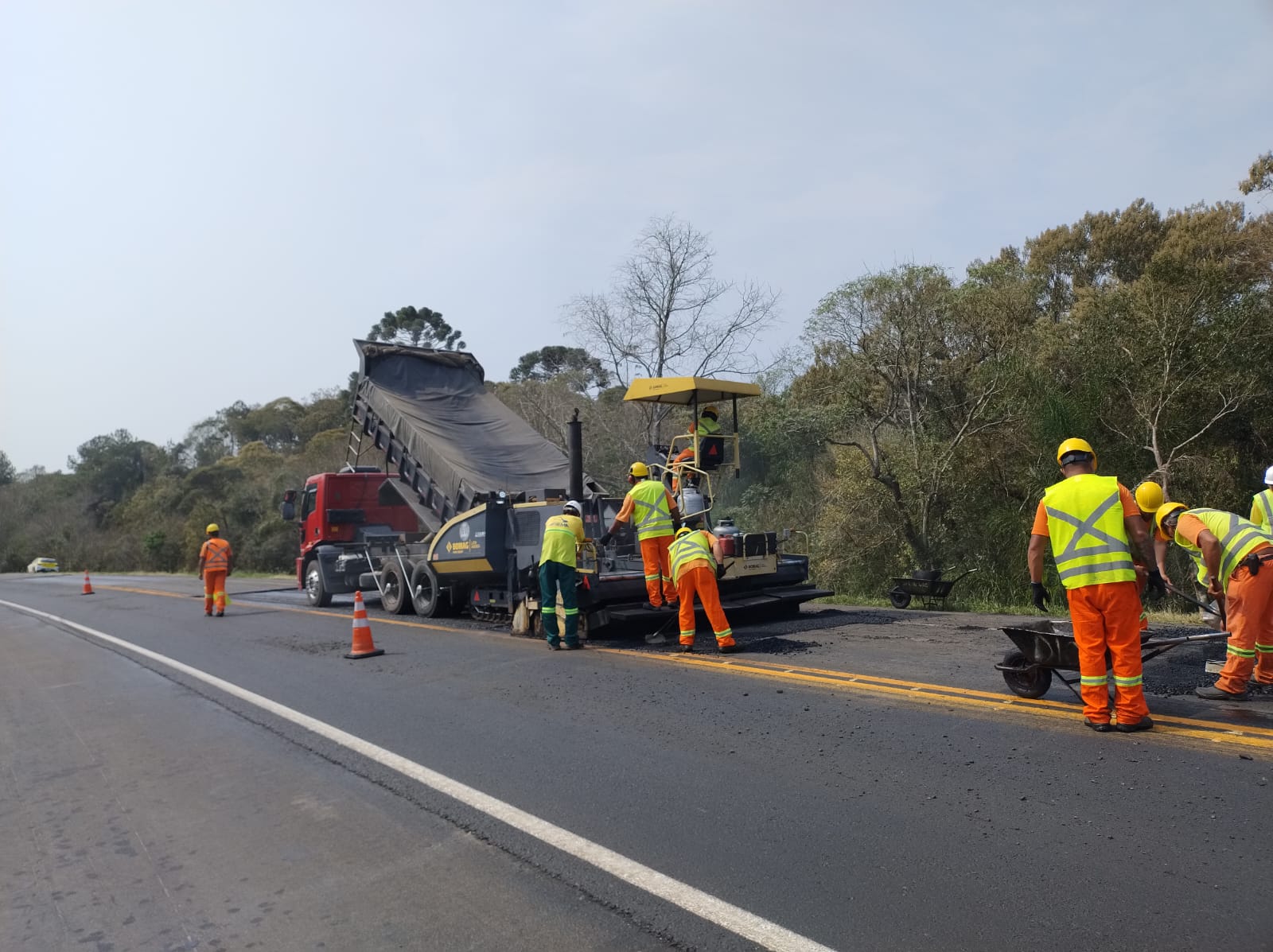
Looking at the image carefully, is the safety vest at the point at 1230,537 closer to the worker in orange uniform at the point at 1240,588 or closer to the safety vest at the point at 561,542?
the worker in orange uniform at the point at 1240,588

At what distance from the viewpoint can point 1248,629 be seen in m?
5.58

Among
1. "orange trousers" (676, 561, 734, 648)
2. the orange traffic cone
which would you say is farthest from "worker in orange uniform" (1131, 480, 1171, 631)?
the orange traffic cone

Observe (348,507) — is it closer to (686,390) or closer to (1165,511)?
(686,390)

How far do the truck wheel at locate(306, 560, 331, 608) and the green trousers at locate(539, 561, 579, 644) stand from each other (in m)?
7.73

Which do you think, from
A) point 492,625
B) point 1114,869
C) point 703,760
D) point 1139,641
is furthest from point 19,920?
point 492,625

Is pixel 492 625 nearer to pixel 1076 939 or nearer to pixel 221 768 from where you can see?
pixel 221 768

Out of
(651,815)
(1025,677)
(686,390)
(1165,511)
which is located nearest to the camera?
(651,815)

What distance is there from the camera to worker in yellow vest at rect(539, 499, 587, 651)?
9375 millimetres

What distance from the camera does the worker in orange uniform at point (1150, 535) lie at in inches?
209

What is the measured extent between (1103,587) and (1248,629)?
1.24 metres

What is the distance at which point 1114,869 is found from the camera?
3441 mm

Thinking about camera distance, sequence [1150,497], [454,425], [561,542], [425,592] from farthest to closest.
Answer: [454,425]
[425,592]
[561,542]
[1150,497]

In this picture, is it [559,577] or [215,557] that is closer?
[559,577]

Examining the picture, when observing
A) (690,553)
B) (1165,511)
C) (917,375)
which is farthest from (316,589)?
(1165,511)
